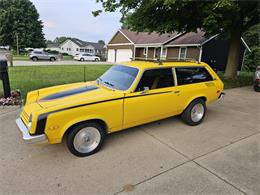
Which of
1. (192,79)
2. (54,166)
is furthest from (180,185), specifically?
(192,79)

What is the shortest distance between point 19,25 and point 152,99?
1903 inches

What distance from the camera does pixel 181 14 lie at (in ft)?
31.5

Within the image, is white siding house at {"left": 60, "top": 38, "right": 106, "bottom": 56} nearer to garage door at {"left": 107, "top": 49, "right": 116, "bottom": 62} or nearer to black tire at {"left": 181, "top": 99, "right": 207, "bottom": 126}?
garage door at {"left": 107, "top": 49, "right": 116, "bottom": 62}

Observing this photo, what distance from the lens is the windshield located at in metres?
3.63

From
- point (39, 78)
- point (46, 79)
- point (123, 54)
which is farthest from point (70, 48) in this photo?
point (46, 79)

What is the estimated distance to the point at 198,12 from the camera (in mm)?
9469

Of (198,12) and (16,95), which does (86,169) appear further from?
(198,12)

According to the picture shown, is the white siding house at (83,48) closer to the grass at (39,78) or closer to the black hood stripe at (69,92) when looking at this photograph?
the grass at (39,78)

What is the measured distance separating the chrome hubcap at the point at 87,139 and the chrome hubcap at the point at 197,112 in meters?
2.59

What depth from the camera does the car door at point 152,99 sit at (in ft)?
11.5

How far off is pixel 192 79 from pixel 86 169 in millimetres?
3178

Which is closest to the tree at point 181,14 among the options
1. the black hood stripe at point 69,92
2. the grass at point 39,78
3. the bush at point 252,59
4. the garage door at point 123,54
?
the grass at point 39,78

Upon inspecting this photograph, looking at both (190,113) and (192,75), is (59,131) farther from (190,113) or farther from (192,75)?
(192,75)

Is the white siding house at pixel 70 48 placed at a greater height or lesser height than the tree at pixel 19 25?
lesser
